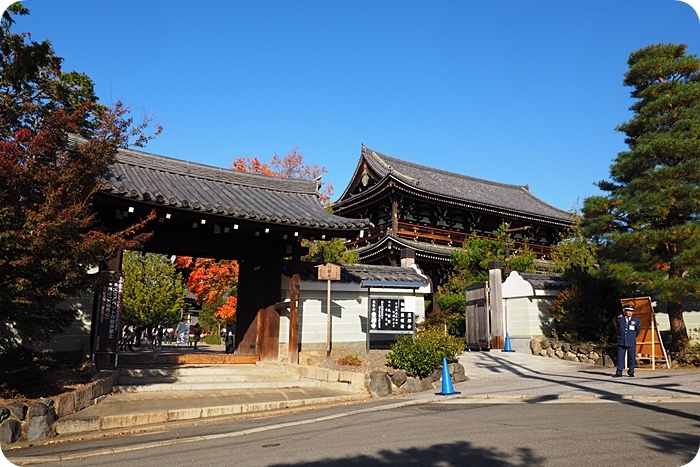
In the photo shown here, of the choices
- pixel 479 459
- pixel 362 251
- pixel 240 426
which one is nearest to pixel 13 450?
pixel 240 426

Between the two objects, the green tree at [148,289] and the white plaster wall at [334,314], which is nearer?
the white plaster wall at [334,314]

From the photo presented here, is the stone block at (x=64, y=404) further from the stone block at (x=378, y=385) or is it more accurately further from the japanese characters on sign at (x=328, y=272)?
the japanese characters on sign at (x=328, y=272)

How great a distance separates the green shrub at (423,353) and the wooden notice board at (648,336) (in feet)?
16.6

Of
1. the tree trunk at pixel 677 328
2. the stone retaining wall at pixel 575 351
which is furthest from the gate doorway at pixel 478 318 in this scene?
the tree trunk at pixel 677 328

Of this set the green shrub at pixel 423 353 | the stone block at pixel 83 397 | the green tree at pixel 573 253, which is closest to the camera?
the stone block at pixel 83 397

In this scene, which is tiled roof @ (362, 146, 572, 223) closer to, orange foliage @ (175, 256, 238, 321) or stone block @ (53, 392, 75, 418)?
orange foliage @ (175, 256, 238, 321)

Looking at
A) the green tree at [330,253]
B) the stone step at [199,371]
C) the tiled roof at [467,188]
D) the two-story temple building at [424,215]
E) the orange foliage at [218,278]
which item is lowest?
the stone step at [199,371]

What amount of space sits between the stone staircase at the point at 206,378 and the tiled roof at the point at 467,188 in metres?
17.5

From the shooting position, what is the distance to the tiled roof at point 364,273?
1356 centimetres

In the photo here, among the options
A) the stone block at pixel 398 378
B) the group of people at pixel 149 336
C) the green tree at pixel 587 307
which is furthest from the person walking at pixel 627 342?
the group of people at pixel 149 336

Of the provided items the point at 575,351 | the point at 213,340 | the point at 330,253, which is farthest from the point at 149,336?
the point at 575,351

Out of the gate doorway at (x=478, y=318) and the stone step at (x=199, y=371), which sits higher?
the gate doorway at (x=478, y=318)

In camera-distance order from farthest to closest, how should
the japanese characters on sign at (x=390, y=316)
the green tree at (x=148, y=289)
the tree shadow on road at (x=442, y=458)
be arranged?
the green tree at (x=148, y=289) → the japanese characters on sign at (x=390, y=316) → the tree shadow on road at (x=442, y=458)

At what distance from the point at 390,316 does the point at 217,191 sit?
18.6 ft
